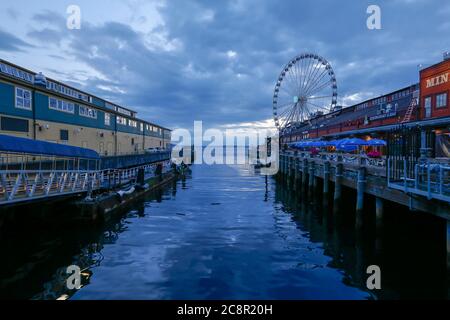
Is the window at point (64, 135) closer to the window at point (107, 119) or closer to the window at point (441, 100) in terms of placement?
the window at point (107, 119)

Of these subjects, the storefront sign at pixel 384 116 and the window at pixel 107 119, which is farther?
the window at pixel 107 119

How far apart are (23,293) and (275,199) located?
25.1m

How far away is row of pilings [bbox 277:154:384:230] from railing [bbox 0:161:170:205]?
17.0 meters

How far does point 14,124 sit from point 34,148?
478 inches

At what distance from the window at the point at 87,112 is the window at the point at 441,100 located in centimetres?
3814

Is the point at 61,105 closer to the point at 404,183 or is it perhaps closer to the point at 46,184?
the point at 46,184

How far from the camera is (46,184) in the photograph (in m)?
18.6

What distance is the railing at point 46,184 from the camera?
14.0m

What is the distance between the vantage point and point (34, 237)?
16891 millimetres

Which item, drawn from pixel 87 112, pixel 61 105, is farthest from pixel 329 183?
pixel 87 112

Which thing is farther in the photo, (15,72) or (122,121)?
(122,121)

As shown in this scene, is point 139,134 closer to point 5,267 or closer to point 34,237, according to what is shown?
point 34,237

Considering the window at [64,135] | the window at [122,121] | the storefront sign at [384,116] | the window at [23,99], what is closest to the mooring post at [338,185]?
the storefront sign at [384,116]
